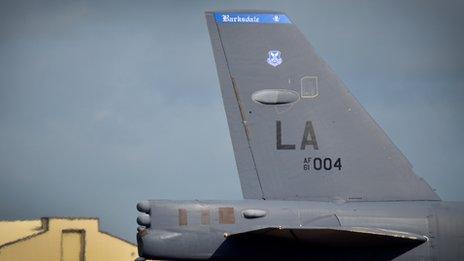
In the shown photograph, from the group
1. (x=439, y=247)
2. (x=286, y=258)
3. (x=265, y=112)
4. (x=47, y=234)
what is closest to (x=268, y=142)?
(x=265, y=112)

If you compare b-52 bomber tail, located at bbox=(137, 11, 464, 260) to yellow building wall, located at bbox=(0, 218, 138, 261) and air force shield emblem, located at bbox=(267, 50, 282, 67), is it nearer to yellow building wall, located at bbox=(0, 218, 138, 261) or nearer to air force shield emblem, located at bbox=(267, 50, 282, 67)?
air force shield emblem, located at bbox=(267, 50, 282, 67)

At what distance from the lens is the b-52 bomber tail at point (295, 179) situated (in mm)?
17875

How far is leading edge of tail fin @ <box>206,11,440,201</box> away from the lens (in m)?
19.1

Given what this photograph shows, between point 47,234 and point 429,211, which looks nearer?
point 429,211

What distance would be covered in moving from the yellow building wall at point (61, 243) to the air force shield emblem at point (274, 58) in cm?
2350

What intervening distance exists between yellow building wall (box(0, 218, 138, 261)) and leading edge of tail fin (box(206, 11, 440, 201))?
23.4m

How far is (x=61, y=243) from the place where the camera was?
41562mm

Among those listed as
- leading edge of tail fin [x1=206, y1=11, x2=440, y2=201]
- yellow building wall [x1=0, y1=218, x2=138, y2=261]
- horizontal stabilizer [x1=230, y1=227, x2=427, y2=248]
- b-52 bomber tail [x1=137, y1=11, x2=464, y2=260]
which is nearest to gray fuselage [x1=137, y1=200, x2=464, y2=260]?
b-52 bomber tail [x1=137, y1=11, x2=464, y2=260]

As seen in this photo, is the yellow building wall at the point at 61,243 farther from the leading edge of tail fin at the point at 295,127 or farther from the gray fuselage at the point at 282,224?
the gray fuselage at the point at 282,224

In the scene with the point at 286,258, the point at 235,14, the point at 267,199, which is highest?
the point at 235,14

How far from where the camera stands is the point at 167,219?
17.9 meters

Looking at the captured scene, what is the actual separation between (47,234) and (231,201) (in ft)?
80.3

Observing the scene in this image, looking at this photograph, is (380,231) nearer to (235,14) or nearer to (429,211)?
(429,211)

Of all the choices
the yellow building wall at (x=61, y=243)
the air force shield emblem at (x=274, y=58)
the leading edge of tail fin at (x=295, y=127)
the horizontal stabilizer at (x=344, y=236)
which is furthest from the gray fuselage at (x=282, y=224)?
the yellow building wall at (x=61, y=243)
